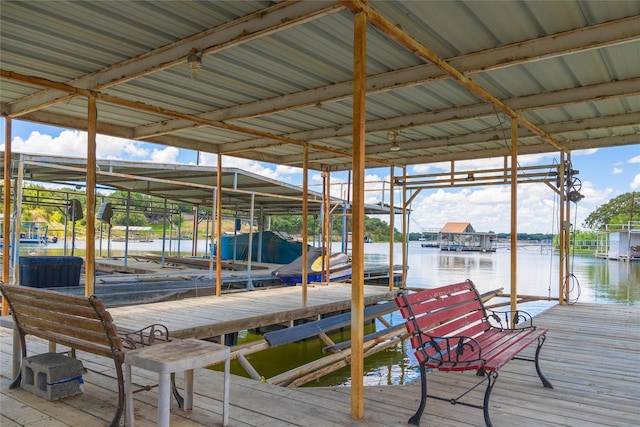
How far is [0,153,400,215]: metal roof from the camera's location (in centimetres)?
1004

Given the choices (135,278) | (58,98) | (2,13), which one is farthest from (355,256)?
(135,278)

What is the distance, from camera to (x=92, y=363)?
4551 millimetres

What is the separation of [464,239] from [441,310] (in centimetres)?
7697

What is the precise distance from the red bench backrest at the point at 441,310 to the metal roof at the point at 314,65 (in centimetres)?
201

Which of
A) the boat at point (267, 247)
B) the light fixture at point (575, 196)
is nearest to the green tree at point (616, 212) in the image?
the boat at point (267, 247)

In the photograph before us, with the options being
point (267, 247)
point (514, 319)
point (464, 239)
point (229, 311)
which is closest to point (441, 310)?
point (514, 319)

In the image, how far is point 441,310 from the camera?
386 cm

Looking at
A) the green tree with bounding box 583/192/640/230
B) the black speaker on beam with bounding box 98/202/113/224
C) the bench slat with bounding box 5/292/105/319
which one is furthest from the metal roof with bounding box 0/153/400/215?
the green tree with bounding box 583/192/640/230

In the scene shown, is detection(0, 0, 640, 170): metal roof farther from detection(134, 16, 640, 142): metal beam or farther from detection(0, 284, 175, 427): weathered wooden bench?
detection(0, 284, 175, 427): weathered wooden bench

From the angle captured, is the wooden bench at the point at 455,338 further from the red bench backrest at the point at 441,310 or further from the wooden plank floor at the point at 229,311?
the wooden plank floor at the point at 229,311

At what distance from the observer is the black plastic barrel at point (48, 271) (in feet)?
27.2

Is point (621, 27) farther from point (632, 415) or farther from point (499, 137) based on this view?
point (499, 137)

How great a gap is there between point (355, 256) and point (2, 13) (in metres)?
3.41

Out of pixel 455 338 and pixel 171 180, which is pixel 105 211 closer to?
pixel 171 180
